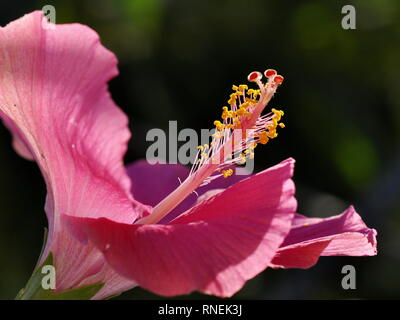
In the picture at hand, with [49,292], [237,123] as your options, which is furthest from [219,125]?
[49,292]

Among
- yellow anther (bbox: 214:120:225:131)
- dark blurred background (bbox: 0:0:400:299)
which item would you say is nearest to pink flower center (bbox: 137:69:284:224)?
yellow anther (bbox: 214:120:225:131)

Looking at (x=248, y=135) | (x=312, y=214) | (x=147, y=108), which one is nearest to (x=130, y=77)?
(x=147, y=108)

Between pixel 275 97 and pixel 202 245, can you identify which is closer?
pixel 202 245

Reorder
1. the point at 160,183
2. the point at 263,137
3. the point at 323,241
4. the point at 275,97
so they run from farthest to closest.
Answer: the point at 275,97 → the point at 160,183 → the point at 263,137 → the point at 323,241

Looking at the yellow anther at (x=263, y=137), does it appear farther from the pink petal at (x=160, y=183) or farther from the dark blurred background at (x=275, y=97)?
the dark blurred background at (x=275, y=97)

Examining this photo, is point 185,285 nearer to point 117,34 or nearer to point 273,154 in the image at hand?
point 273,154

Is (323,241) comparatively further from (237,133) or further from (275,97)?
(275,97)
